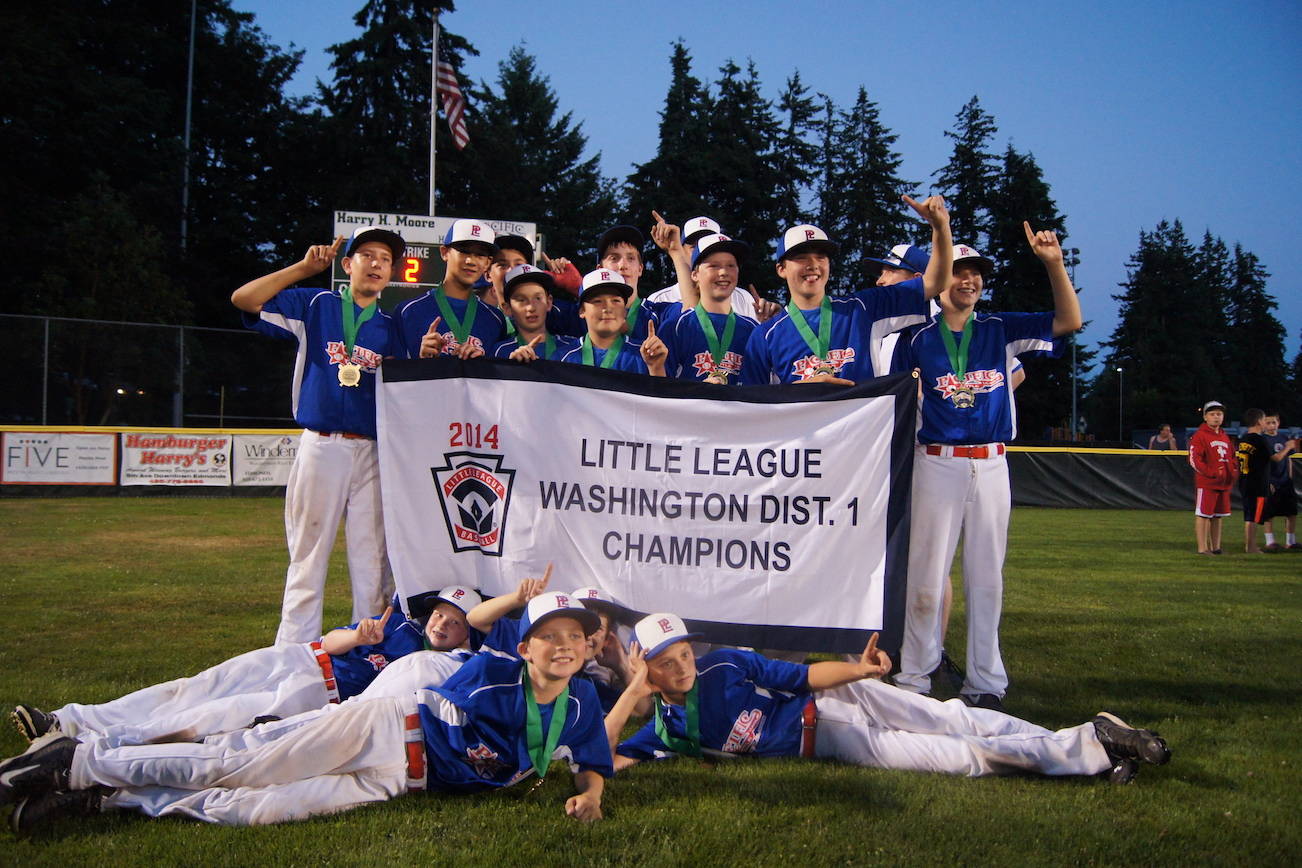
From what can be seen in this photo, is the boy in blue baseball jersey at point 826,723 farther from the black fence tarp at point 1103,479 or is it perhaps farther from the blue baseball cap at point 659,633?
the black fence tarp at point 1103,479

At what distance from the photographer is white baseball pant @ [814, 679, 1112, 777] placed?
449 centimetres

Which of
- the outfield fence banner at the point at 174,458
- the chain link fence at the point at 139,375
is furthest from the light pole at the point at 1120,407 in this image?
the outfield fence banner at the point at 174,458

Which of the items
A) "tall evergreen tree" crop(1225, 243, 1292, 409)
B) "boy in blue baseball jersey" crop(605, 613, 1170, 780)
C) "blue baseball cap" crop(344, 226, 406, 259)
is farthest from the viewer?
"tall evergreen tree" crop(1225, 243, 1292, 409)

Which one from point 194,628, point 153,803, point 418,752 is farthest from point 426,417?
point 194,628

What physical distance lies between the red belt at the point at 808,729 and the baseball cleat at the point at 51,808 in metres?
2.94

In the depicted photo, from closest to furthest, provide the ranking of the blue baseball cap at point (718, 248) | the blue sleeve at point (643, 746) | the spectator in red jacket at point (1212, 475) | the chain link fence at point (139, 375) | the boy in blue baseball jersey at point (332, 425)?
the blue sleeve at point (643, 746) < the boy in blue baseball jersey at point (332, 425) < the blue baseball cap at point (718, 248) < the spectator in red jacket at point (1212, 475) < the chain link fence at point (139, 375)

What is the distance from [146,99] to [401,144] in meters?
8.96

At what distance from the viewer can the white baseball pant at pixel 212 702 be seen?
4.39 metres

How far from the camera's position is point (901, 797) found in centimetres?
424

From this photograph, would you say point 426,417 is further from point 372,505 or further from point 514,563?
point 514,563

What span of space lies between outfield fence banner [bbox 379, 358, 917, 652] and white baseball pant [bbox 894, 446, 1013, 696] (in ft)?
1.34

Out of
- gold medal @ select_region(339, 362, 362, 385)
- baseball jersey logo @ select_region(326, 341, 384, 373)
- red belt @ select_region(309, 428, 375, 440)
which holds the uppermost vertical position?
baseball jersey logo @ select_region(326, 341, 384, 373)

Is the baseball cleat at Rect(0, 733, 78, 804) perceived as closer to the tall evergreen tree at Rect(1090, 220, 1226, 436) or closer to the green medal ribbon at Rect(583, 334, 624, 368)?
the green medal ribbon at Rect(583, 334, 624, 368)

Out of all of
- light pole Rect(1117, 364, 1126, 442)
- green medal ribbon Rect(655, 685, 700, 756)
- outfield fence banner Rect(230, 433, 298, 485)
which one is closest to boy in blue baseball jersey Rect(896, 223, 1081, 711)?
green medal ribbon Rect(655, 685, 700, 756)
